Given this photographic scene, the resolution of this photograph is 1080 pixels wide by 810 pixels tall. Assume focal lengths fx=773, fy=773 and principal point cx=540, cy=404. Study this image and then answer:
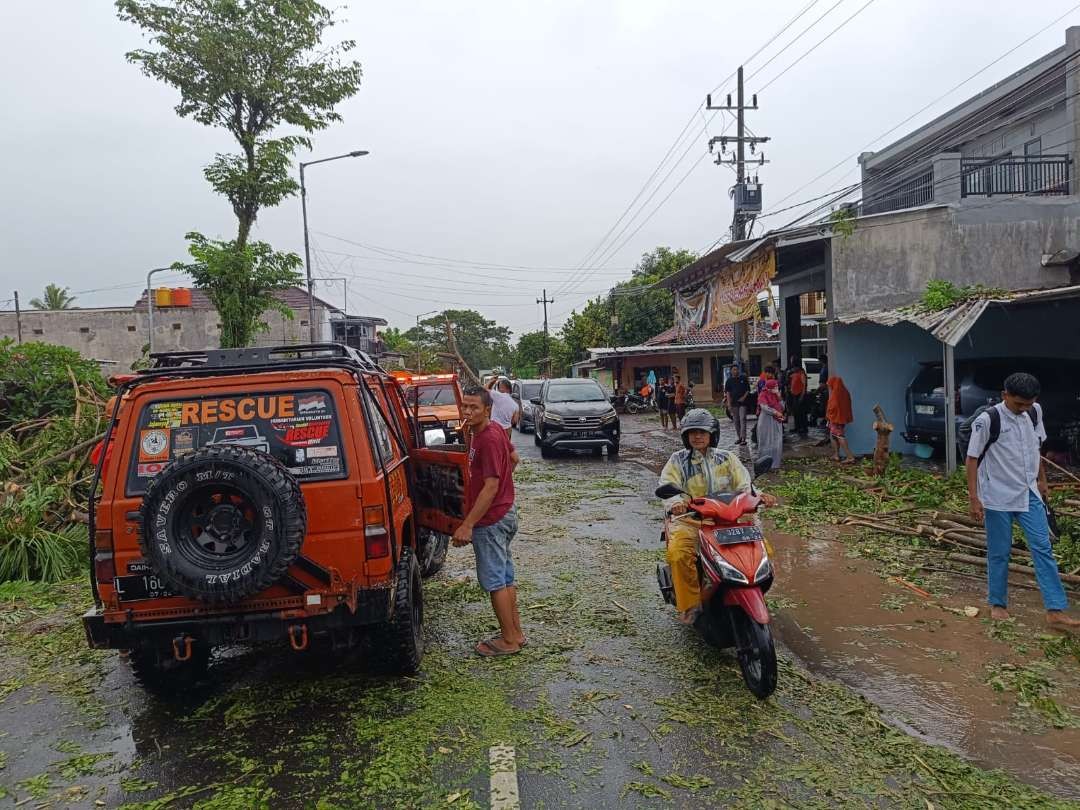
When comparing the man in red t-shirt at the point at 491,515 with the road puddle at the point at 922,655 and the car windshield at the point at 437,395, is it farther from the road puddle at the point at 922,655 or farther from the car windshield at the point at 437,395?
the car windshield at the point at 437,395

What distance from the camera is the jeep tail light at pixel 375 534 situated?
4141 millimetres

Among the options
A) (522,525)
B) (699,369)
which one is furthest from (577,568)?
(699,369)

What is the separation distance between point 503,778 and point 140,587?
2.14 m

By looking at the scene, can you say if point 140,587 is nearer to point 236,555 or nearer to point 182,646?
point 182,646

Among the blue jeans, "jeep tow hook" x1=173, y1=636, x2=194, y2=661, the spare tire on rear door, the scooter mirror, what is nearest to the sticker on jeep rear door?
the spare tire on rear door

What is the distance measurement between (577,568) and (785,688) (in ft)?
10.5

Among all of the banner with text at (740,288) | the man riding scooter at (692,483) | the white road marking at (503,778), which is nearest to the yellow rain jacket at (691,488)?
the man riding scooter at (692,483)

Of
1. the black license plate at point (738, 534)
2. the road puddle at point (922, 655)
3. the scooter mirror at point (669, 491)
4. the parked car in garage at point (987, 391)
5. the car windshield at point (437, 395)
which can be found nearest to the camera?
the road puddle at point (922, 655)

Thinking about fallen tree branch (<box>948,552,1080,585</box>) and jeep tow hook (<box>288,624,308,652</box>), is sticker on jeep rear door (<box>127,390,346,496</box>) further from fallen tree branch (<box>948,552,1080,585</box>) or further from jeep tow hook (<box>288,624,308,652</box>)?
fallen tree branch (<box>948,552,1080,585</box>)

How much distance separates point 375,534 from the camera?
415 cm

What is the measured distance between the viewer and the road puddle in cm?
378

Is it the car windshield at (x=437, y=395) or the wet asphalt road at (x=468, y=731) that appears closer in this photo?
the wet asphalt road at (x=468, y=731)

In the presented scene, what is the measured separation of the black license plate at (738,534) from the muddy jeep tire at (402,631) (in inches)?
73.3

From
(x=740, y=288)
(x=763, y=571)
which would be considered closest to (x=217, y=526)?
(x=763, y=571)
